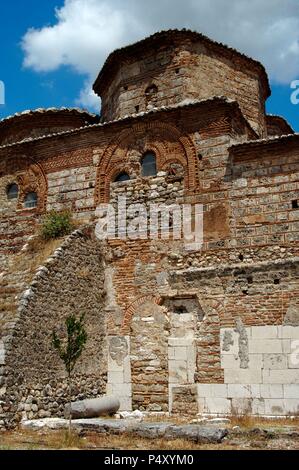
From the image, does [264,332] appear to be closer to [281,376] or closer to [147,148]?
[281,376]

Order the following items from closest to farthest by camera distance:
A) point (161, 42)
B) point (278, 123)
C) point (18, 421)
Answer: point (18, 421)
point (161, 42)
point (278, 123)

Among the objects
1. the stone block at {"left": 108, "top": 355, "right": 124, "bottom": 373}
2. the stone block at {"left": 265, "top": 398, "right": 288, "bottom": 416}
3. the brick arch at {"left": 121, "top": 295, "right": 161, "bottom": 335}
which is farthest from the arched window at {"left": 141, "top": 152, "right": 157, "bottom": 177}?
the stone block at {"left": 265, "top": 398, "right": 288, "bottom": 416}

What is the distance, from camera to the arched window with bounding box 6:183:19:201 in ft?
51.6

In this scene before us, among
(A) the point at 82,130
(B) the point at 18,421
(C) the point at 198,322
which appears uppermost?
(A) the point at 82,130

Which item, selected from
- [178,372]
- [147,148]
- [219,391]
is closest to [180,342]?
[178,372]

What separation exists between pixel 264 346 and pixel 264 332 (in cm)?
29

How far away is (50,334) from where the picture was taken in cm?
1162

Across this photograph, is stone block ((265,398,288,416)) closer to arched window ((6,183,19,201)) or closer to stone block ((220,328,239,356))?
→ stone block ((220,328,239,356))

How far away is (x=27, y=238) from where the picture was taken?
1487 cm

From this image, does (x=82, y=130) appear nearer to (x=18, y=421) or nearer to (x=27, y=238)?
(x=27, y=238)

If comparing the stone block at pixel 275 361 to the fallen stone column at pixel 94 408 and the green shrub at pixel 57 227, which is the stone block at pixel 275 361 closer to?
the fallen stone column at pixel 94 408
